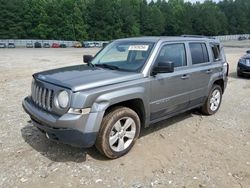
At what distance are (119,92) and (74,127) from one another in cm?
83

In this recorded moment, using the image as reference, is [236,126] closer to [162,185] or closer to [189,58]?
[189,58]

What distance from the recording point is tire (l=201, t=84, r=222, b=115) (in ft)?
21.0

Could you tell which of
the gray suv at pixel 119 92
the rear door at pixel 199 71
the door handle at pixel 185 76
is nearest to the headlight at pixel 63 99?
the gray suv at pixel 119 92

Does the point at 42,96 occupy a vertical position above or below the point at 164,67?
below

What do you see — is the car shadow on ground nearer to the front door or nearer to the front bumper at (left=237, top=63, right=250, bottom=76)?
the front door

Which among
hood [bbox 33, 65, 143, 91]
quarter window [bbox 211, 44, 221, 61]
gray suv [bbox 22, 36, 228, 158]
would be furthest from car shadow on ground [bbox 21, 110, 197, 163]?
Result: quarter window [bbox 211, 44, 221, 61]

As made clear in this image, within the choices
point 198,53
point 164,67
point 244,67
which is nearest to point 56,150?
point 164,67

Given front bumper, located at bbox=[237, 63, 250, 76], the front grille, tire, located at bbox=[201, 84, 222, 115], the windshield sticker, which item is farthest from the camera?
front bumper, located at bbox=[237, 63, 250, 76]

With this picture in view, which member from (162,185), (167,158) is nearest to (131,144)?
(167,158)

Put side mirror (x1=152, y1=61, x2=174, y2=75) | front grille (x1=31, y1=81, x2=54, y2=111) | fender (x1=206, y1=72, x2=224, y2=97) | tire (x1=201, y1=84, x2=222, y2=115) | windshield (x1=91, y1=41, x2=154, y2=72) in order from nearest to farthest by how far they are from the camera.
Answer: front grille (x1=31, y1=81, x2=54, y2=111) < side mirror (x1=152, y1=61, x2=174, y2=75) < windshield (x1=91, y1=41, x2=154, y2=72) < fender (x1=206, y1=72, x2=224, y2=97) < tire (x1=201, y1=84, x2=222, y2=115)

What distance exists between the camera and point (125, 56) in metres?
5.07

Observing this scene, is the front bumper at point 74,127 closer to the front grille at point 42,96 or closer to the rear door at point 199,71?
the front grille at point 42,96

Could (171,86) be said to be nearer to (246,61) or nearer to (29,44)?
(246,61)

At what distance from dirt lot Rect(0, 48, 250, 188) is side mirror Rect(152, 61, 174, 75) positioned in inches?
50.2
